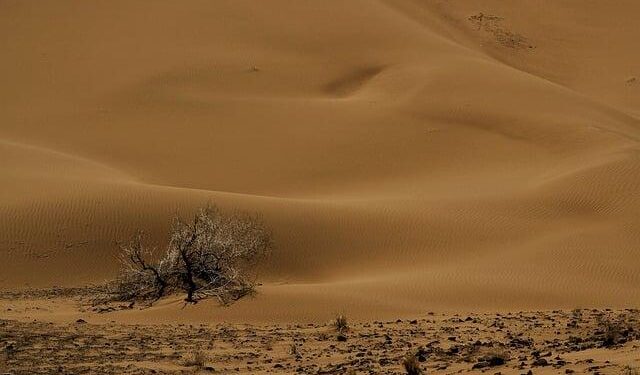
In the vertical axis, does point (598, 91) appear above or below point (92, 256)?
above

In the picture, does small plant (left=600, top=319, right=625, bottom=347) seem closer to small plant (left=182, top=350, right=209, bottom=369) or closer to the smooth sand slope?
small plant (left=182, top=350, right=209, bottom=369)

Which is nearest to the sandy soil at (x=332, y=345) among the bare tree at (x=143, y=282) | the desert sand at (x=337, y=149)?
the desert sand at (x=337, y=149)

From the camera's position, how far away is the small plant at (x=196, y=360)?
34.7 feet

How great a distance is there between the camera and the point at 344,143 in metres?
28.4

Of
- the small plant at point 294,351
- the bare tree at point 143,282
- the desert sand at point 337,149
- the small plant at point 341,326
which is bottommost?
the small plant at point 294,351

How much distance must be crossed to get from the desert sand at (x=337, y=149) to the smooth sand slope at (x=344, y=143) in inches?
2.8

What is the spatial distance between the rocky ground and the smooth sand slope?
5.77ft

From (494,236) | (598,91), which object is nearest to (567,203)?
(494,236)

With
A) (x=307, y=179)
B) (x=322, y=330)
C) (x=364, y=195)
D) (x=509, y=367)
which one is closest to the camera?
(x=509, y=367)

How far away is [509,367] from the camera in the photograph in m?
9.21

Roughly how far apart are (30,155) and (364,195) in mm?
7716

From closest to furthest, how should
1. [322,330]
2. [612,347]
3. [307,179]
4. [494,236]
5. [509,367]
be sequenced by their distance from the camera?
[509,367] < [612,347] < [322,330] < [494,236] < [307,179]

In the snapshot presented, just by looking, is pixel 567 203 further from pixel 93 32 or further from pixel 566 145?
pixel 93 32

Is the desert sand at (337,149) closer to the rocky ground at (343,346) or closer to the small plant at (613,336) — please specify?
the rocky ground at (343,346)
